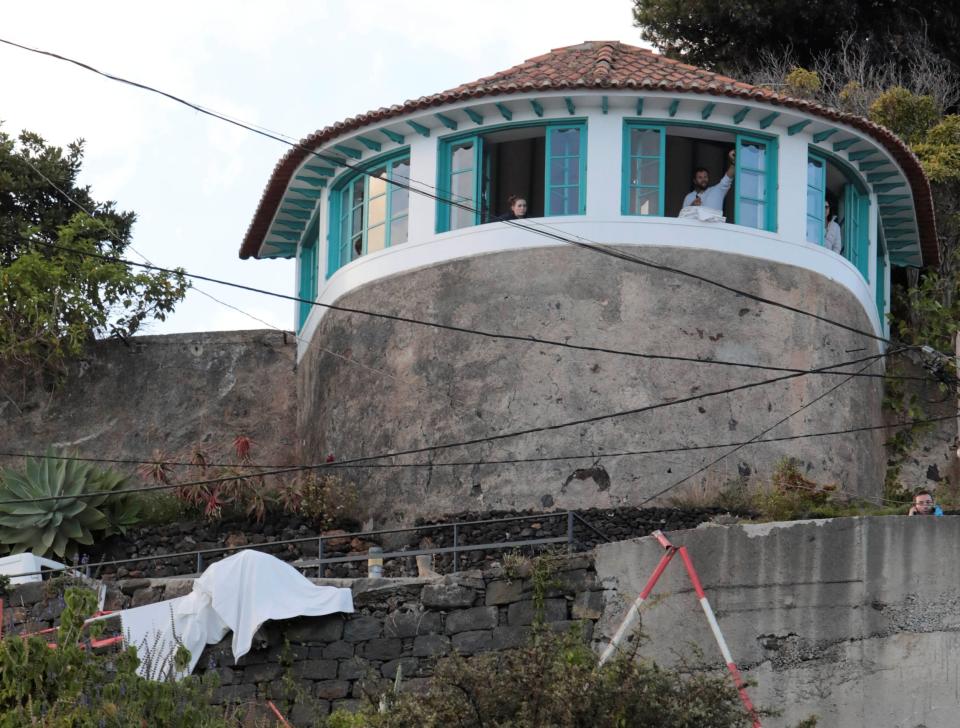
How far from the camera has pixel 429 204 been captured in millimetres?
24125

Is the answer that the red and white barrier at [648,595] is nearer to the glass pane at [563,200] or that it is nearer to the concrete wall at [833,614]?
the concrete wall at [833,614]

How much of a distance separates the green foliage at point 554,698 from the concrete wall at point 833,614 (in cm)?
264

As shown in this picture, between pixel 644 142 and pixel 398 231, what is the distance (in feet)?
10.9

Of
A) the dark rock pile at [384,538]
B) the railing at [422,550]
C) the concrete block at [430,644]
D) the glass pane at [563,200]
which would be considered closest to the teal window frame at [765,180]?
the glass pane at [563,200]

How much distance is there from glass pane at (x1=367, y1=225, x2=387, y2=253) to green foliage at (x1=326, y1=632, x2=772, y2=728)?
10470mm

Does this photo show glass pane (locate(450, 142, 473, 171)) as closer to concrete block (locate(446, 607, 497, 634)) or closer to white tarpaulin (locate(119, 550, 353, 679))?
white tarpaulin (locate(119, 550, 353, 679))

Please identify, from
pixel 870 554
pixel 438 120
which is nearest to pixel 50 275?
pixel 438 120

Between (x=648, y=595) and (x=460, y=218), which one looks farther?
(x=460, y=218)

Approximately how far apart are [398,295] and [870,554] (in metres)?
8.47

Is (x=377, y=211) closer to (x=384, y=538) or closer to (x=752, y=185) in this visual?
(x=384, y=538)

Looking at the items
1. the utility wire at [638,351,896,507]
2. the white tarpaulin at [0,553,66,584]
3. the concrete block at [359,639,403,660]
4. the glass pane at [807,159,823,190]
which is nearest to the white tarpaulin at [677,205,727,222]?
the glass pane at [807,159,823,190]

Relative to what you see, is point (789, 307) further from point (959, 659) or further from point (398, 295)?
point (959, 659)

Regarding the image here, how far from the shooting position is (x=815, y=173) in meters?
24.5

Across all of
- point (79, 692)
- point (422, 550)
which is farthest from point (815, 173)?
point (79, 692)
